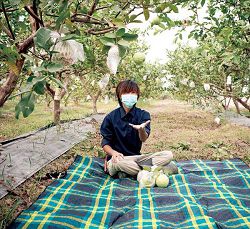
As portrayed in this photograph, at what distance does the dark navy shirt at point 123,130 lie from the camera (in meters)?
3.70

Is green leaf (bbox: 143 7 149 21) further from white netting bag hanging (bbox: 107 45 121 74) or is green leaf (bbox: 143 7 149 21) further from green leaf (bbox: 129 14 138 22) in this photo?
white netting bag hanging (bbox: 107 45 121 74)

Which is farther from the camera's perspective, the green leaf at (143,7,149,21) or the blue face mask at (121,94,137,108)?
the blue face mask at (121,94,137,108)

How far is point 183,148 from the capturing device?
17.8 ft

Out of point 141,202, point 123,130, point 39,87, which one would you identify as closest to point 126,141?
point 123,130

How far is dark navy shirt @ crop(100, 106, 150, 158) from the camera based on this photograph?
3.70m

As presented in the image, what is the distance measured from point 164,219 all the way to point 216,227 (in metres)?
0.41

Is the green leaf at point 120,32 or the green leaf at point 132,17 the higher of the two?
the green leaf at point 132,17

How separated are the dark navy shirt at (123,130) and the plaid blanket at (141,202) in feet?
1.24

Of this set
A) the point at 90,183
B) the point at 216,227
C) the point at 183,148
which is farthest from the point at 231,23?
the point at 183,148

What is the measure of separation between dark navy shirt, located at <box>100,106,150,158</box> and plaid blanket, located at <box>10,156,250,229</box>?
0.38 meters

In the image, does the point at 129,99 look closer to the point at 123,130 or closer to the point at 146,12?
the point at 123,130

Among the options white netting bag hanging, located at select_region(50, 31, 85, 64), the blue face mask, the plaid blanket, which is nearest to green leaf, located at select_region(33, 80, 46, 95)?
white netting bag hanging, located at select_region(50, 31, 85, 64)

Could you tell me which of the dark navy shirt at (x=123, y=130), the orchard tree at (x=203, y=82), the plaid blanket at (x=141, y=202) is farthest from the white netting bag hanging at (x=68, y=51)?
the orchard tree at (x=203, y=82)

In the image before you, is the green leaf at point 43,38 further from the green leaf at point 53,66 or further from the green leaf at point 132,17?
the green leaf at point 132,17
